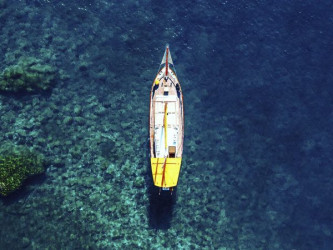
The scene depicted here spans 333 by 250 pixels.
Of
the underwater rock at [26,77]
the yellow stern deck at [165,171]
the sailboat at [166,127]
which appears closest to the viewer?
the yellow stern deck at [165,171]

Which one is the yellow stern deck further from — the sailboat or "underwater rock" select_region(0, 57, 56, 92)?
"underwater rock" select_region(0, 57, 56, 92)

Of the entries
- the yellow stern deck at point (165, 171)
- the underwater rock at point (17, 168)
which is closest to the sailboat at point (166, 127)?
the yellow stern deck at point (165, 171)

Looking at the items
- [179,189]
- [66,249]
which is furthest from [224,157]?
[66,249]

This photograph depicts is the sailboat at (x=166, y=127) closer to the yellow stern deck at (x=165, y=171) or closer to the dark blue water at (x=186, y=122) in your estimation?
the yellow stern deck at (x=165, y=171)

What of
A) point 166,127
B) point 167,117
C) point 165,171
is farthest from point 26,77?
point 165,171

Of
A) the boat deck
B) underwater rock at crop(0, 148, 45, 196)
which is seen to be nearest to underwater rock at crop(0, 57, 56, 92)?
underwater rock at crop(0, 148, 45, 196)

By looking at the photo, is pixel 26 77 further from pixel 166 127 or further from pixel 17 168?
pixel 166 127
